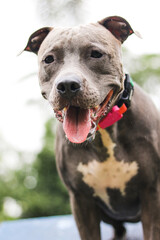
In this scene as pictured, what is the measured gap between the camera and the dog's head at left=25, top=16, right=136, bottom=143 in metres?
2.43

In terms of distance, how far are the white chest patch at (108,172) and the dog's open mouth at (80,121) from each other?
42 centimetres

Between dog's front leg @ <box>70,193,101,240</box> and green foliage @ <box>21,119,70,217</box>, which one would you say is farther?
green foliage @ <box>21,119,70,217</box>

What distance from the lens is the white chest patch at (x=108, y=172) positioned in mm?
2996

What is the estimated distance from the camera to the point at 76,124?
2.52 metres

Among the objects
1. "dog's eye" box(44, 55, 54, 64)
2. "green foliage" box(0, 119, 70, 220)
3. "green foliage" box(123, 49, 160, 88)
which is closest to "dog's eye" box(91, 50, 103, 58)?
"dog's eye" box(44, 55, 54, 64)

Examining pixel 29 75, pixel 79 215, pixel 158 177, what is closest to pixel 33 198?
pixel 29 75

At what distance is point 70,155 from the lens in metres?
3.07

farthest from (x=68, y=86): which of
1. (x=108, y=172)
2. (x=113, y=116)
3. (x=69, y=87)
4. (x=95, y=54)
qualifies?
(x=108, y=172)

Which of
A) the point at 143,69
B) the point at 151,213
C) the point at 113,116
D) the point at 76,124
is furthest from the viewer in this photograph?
the point at 143,69

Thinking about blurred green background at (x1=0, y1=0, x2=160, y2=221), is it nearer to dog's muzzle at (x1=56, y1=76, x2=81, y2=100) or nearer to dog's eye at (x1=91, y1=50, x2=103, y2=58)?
dog's eye at (x1=91, y1=50, x2=103, y2=58)

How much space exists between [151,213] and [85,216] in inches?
22.1

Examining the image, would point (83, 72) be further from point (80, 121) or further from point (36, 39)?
point (36, 39)

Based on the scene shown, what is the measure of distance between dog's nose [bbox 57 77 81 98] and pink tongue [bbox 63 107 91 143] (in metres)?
0.18

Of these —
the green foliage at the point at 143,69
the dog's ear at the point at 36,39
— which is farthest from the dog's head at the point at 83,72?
the green foliage at the point at 143,69
